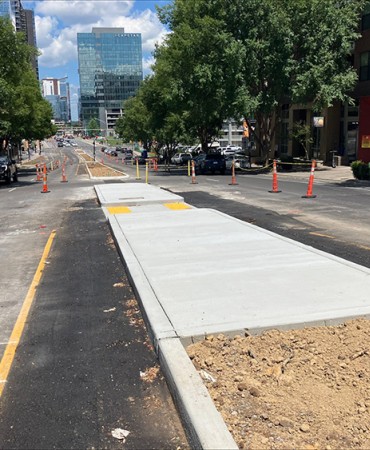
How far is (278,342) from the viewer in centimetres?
423

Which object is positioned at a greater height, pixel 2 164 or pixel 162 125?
pixel 162 125

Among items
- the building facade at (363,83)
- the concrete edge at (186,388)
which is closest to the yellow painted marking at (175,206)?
the concrete edge at (186,388)

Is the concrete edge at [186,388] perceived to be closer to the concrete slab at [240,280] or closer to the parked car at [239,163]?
the concrete slab at [240,280]

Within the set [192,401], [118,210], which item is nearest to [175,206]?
[118,210]

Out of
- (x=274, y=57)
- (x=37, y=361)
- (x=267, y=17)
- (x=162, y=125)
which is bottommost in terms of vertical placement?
(x=37, y=361)

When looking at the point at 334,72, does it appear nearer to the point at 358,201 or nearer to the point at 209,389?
the point at 358,201

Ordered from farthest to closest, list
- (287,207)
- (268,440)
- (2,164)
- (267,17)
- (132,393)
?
(267,17), (2,164), (287,207), (132,393), (268,440)

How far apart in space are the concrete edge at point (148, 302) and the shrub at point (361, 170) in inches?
750

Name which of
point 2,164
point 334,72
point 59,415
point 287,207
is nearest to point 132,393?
point 59,415

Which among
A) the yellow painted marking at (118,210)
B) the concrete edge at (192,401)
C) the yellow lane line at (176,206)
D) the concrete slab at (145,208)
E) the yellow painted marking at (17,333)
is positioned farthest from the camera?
the yellow lane line at (176,206)

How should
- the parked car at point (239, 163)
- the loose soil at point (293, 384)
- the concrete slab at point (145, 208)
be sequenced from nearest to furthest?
the loose soil at point (293, 384)
the concrete slab at point (145, 208)
the parked car at point (239, 163)

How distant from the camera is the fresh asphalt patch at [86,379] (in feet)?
10.9

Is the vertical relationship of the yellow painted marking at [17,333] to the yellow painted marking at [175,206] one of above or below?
below

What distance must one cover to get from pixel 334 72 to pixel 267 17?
6031mm
